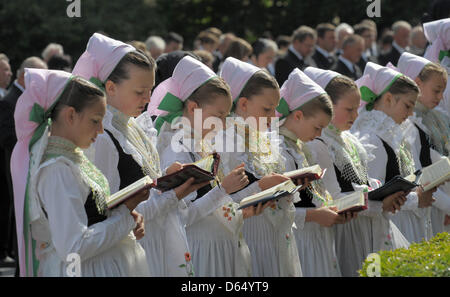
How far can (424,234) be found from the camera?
6723 millimetres

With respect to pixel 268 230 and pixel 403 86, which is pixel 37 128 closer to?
pixel 268 230

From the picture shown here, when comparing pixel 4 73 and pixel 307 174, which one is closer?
pixel 307 174

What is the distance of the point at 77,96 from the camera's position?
3.98 m

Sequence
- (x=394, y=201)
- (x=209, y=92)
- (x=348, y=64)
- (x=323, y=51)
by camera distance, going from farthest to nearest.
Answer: (x=323, y=51)
(x=348, y=64)
(x=394, y=201)
(x=209, y=92)

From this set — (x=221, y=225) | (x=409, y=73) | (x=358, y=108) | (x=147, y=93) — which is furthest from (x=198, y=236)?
(x=409, y=73)

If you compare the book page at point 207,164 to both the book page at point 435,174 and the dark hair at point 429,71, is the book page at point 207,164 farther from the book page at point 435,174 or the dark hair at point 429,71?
the dark hair at point 429,71

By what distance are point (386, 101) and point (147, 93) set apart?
2.54 meters

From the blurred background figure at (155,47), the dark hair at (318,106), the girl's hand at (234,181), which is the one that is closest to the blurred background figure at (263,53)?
the blurred background figure at (155,47)

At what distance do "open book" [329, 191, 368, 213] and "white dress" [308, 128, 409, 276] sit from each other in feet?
1.17

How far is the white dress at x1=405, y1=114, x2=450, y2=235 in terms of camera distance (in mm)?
6938

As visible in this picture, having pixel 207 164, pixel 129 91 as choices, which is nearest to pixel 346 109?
pixel 207 164

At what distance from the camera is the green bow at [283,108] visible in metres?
5.79

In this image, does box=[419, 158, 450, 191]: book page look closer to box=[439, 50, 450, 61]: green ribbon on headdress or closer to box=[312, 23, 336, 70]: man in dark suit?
box=[439, 50, 450, 61]: green ribbon on headdress

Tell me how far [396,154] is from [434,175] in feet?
1.28
